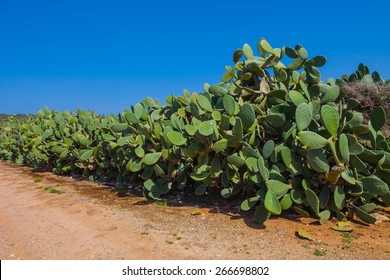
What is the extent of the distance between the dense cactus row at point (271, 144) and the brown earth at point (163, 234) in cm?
22

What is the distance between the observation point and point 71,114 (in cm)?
912

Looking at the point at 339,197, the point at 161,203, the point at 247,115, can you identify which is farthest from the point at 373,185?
the point at 161,203

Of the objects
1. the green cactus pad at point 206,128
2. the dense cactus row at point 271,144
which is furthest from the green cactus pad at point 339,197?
the green cactus pad at point 206,128

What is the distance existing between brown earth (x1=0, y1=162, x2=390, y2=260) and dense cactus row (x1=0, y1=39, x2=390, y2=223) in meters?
0.22

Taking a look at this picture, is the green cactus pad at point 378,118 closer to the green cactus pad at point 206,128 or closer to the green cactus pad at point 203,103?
the green cactus pad at point 206,128

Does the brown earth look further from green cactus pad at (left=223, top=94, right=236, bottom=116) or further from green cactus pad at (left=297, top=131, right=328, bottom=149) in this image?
green cactus pad at (left=223, top=94, right=236, bottom=116)

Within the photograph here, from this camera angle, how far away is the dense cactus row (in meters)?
3.87

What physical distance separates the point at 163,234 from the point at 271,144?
154 centimetres

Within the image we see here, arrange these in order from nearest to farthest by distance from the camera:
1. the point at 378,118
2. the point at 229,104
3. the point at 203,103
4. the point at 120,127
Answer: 1. the point at 378,118
2. the point at 229,104
3. the point at 203,103
4. the point at 120,127

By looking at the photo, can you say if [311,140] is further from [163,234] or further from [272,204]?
[163,234]

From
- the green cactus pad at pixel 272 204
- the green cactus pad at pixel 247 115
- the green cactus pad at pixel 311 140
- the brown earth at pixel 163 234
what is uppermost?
the green cactus pad at pixel 247 115

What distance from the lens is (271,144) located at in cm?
422

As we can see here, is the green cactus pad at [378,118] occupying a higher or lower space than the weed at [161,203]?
higher

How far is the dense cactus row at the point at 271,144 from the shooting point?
3867 millimetres
